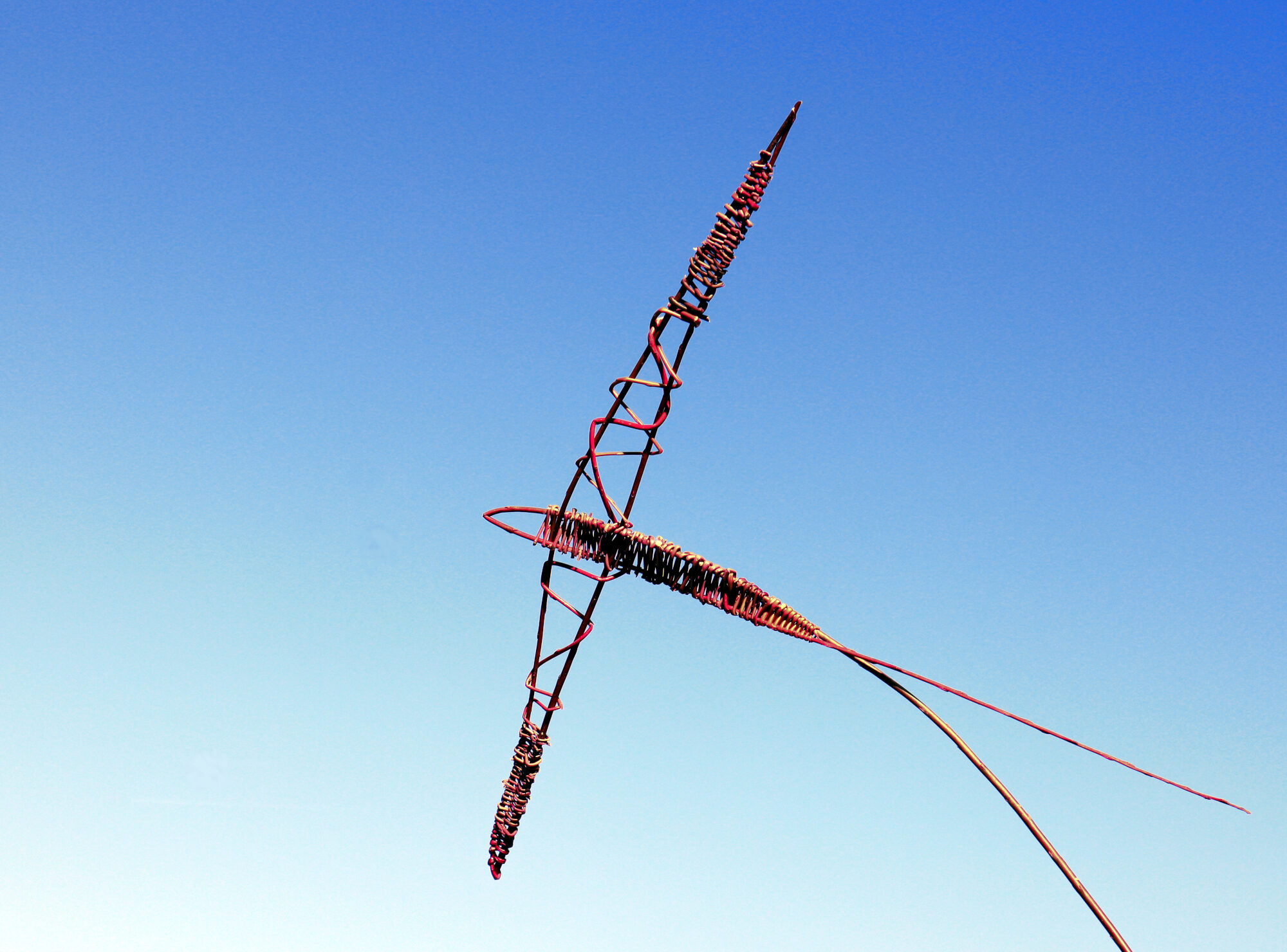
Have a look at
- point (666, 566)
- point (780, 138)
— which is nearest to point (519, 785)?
point (666, 566)

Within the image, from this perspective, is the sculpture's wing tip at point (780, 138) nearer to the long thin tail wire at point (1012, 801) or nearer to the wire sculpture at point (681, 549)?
the wire sculpture at point (681, 549)

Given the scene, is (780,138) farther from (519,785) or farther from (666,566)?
(519,785)

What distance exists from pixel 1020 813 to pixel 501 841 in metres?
2.44

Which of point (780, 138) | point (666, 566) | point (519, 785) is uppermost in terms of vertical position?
point (780, 138)

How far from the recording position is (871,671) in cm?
478

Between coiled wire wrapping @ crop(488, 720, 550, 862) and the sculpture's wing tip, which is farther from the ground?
the sculpture's wing tip

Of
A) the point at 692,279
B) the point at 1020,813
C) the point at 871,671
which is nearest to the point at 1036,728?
the point at 1020,813

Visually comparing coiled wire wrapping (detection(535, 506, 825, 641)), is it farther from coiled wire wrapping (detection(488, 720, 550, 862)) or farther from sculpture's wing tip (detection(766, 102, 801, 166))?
sculpture's wing tip (detection(766, 102, 801, 166))

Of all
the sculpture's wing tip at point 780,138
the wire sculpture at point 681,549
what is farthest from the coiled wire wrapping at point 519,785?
the sculpture's wing tip at point 780,138

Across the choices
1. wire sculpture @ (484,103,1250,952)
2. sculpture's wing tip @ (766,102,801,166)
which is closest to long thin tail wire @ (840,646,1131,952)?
wire sculpture @ (484,103,1250,952)

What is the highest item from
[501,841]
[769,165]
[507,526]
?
[769,165]

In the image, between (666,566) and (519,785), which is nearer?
(666,566)

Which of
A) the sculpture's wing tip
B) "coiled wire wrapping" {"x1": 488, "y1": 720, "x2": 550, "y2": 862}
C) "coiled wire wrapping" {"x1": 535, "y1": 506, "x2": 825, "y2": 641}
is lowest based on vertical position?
"coiled wire wrapping" {"x1": 488, "y1": 720, "x2": 550, "y2": 862}

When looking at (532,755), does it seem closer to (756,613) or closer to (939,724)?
(756,613)
